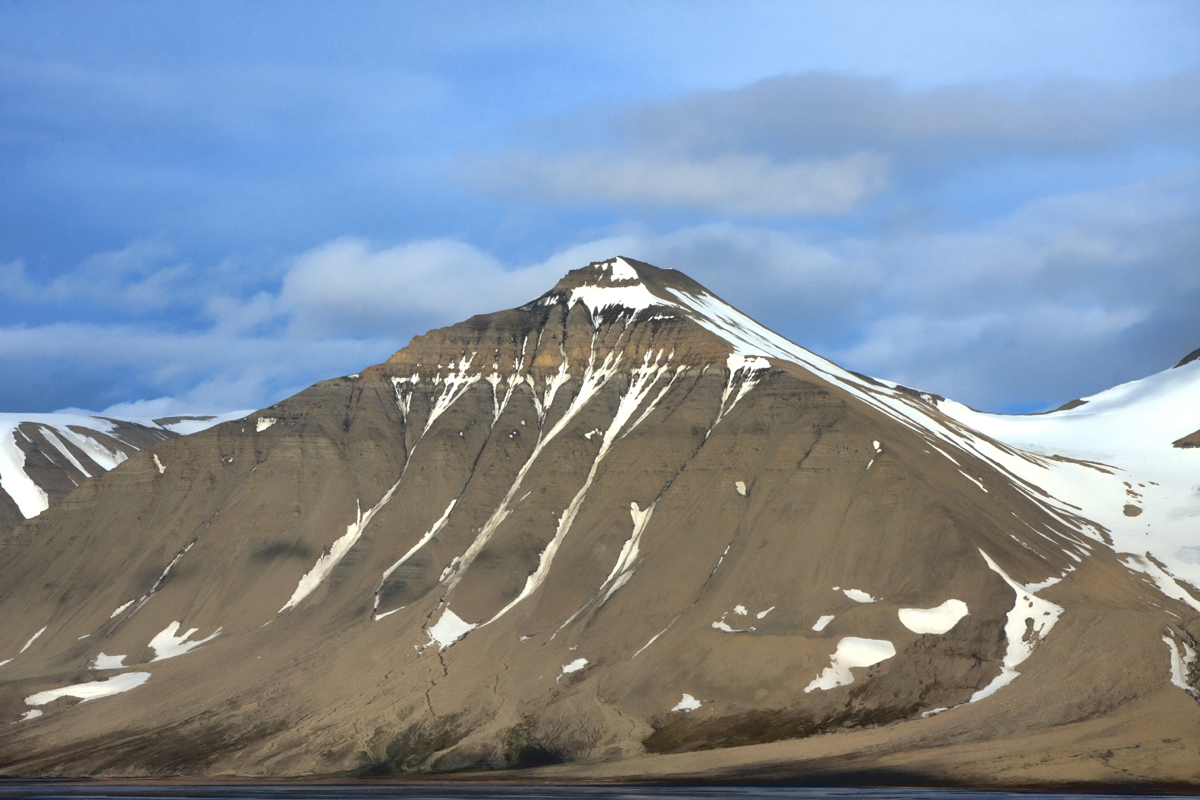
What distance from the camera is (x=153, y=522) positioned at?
506 ft

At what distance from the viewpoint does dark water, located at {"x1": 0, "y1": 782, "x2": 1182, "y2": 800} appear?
255 ft

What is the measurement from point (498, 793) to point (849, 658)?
101 feet

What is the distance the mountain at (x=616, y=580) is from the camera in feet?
326

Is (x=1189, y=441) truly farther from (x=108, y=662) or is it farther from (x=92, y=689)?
(x=92, y=689)

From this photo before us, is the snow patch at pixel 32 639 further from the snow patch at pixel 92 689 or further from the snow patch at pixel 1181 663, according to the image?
the snow patch at pixel 1181 663

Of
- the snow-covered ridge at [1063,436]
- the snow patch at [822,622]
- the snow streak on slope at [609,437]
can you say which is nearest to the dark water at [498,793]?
the snow patch at [822,622]

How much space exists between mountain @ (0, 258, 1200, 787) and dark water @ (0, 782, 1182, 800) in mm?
5784

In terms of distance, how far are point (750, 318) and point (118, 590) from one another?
3165 inches

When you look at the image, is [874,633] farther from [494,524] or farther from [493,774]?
[494,524]

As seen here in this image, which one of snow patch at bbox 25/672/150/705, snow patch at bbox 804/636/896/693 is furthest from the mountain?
snow patch at bbox 25/672/150/705

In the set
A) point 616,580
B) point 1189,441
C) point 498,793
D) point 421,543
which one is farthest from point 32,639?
point 1189,441

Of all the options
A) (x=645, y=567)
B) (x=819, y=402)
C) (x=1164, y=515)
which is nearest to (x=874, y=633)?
(x=645, y=567)

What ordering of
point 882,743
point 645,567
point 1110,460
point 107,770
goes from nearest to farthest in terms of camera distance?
point 882,743
point 107,770
point 645,567
point 1110,460

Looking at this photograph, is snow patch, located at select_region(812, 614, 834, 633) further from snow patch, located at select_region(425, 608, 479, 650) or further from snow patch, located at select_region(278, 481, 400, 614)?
snow patch, located at select_region(278, 481, 400, 614)
